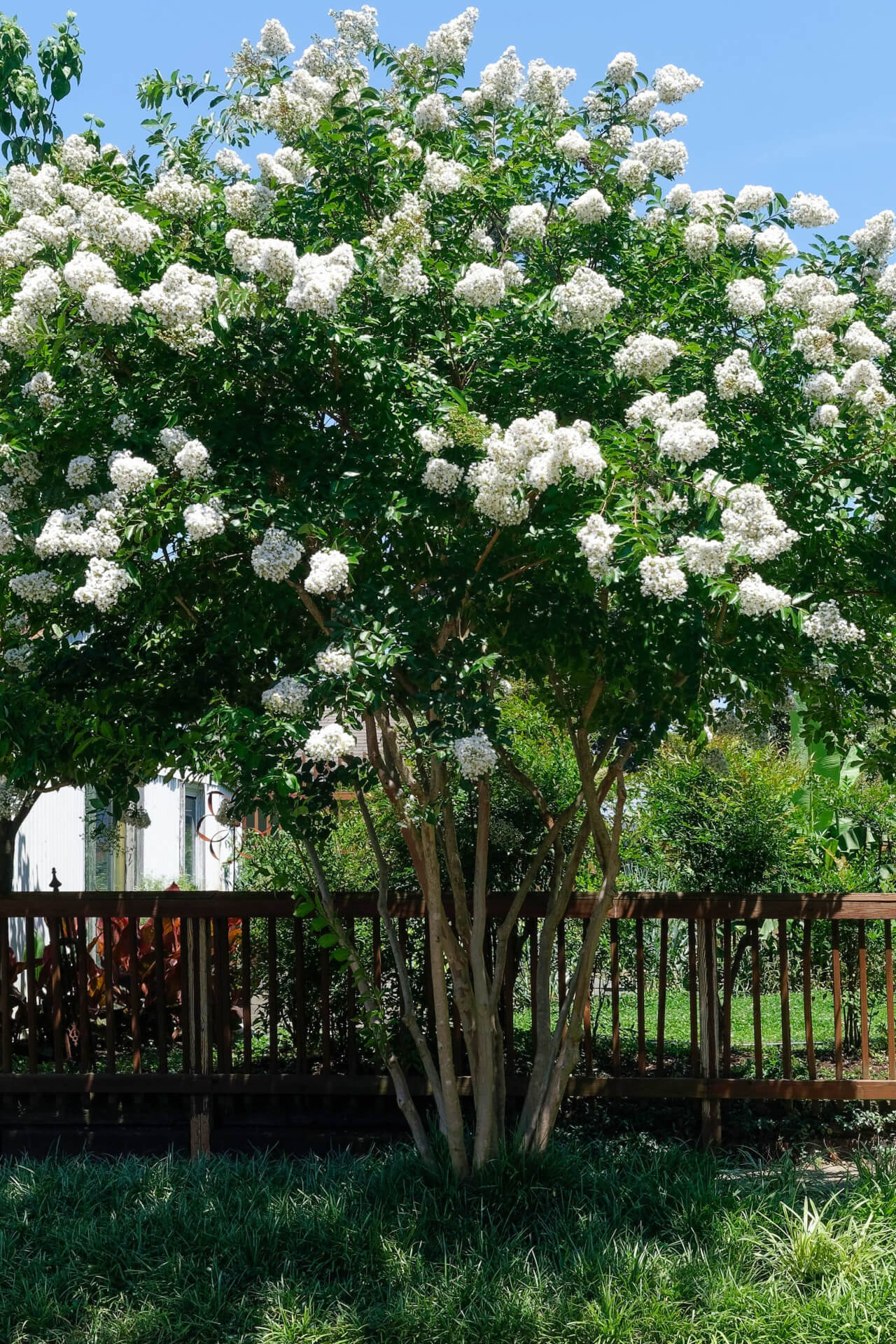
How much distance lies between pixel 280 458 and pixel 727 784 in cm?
446

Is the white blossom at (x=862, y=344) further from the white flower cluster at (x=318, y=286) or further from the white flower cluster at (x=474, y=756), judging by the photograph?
the white flower cluster at (x=474, y=756)

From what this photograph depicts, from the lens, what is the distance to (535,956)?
5.82 metres

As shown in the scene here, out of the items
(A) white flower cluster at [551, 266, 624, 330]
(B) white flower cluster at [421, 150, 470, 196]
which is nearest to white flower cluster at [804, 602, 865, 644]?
(A) white flower cluster at [551, 266, 624, 330]

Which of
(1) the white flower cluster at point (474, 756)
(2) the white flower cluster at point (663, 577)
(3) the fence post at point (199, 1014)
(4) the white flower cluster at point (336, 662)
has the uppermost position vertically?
(2) the white flower cluster at point (663, 577)

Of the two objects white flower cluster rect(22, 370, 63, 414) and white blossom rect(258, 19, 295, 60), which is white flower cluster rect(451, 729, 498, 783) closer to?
white flower cluster rect(22, 370, 63, 414)

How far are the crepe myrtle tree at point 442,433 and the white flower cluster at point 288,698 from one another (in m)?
0.01

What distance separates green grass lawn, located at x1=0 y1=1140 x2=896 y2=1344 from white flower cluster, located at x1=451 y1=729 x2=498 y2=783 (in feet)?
5.50

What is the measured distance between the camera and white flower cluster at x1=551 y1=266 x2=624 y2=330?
12.7ft

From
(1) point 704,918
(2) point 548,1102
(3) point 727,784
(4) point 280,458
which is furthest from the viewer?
(3) point 727,784

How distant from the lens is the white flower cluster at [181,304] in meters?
3.71

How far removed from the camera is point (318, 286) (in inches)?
143

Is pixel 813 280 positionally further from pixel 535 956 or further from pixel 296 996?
pixel 296 996

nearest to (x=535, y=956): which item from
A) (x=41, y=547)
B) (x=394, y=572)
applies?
(x=394, y=572)

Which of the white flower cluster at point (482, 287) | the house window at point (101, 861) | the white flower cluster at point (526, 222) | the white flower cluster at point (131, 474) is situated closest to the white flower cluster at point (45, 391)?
the white flower cluster at point (131, 474)
